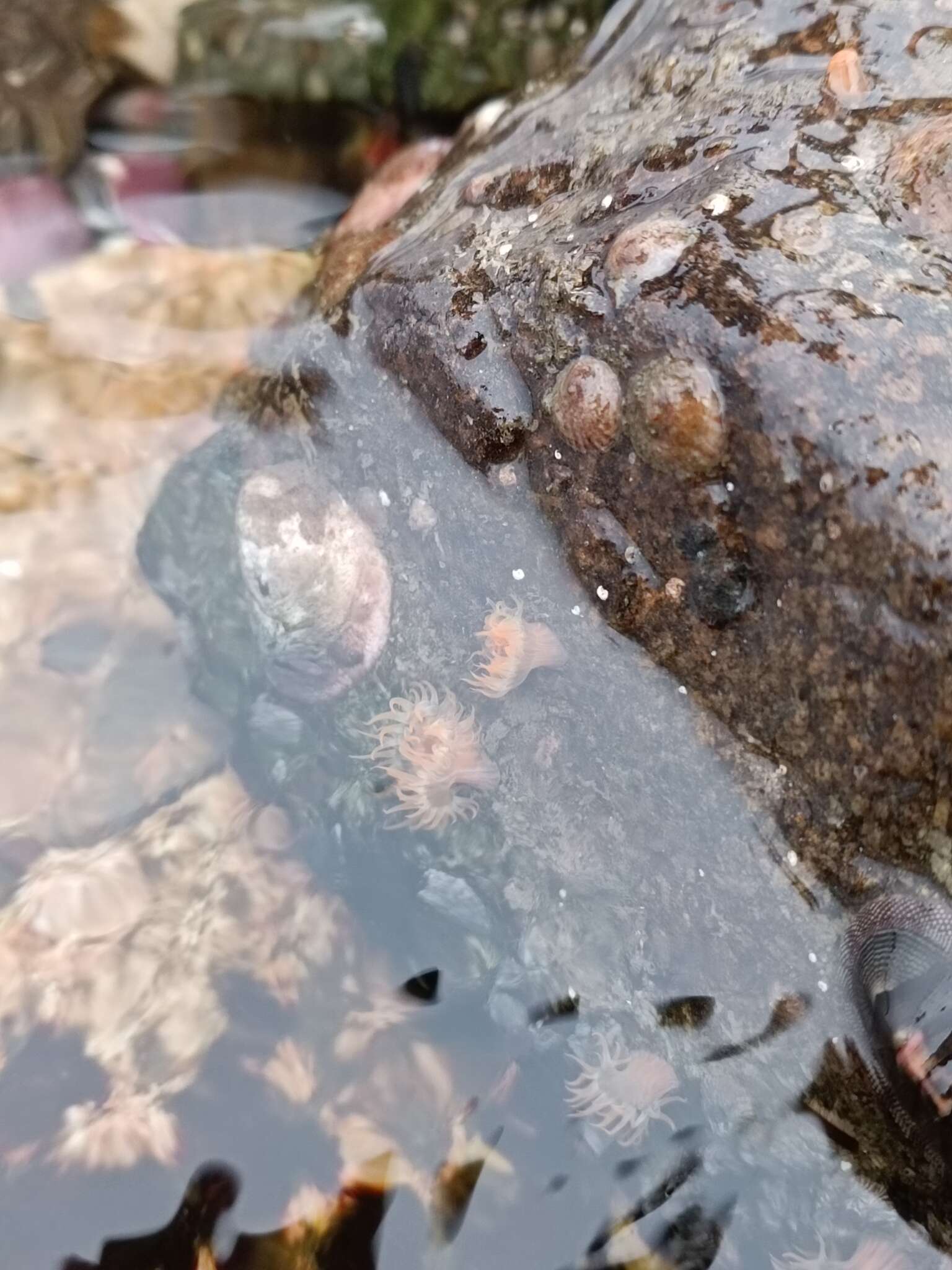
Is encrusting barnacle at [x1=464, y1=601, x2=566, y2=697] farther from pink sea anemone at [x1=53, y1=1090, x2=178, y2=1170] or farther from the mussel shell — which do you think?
pink sea anemone at [x1=53, y1=1090, x2=178, y2=1170]

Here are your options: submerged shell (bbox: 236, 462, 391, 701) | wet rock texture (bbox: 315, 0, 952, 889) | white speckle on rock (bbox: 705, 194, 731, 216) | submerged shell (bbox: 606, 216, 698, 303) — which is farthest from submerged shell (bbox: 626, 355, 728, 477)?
submerged shell (bbox: 236, 462, 391, 701)

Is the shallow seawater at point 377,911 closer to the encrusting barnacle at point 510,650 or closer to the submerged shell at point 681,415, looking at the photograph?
the encrusting barnacle at point 510,650

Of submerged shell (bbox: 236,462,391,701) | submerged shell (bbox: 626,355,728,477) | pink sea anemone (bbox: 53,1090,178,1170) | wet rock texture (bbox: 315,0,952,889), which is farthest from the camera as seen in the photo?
pink sea anemone (bbox: 53,1090,178,1170)

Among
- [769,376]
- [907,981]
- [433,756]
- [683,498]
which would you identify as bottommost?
[433,756]

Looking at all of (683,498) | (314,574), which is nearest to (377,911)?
(314,574)

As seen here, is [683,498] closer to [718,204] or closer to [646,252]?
[646,252]

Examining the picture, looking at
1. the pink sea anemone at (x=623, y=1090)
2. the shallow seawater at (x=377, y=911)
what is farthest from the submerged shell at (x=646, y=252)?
the pink sea anemone at (x=623, y=1090)

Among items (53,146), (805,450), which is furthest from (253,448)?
(53,146)
